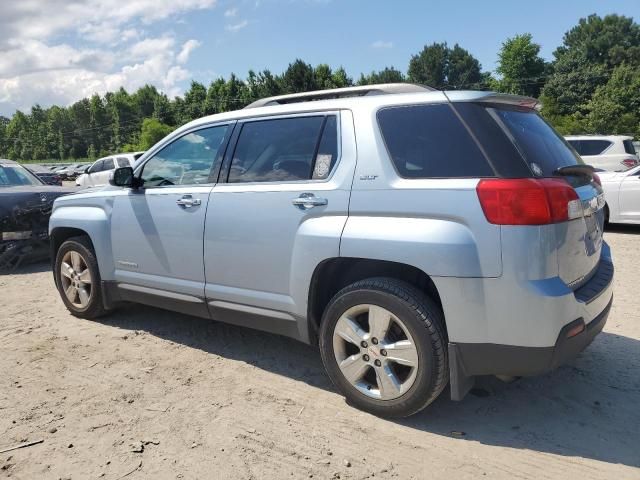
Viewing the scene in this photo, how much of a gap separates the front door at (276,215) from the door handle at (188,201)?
157mm

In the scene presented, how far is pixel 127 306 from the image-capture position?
221 inches

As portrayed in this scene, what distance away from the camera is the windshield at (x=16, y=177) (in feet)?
28.3

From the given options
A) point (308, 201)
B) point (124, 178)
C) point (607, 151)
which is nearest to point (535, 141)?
point (308, 201)

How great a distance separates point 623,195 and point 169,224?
8696mm

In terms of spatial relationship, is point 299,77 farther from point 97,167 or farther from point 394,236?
point 394,236

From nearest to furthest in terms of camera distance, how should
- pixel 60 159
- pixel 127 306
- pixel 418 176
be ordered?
pixel 418 176
pixel 127 306
pixel 60 159

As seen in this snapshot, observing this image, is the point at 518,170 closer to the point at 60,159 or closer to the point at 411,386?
the point at 411,386

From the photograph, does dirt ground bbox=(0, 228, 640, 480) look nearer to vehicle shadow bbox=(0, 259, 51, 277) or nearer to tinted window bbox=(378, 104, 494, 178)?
tinted window bbox=(378, 104, 494, 178)

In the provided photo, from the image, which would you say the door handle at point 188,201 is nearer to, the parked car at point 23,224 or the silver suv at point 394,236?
the silver suv at point 394,236

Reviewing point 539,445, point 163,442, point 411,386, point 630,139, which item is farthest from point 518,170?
point 630,139

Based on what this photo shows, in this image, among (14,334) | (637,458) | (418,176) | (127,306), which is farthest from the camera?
(127,306)

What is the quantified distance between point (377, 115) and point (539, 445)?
2.10 metres

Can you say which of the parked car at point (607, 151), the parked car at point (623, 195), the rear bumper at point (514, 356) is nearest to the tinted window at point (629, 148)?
the parked car at point (607, 151)

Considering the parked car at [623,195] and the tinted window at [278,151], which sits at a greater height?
the tinted window at [278,151]
